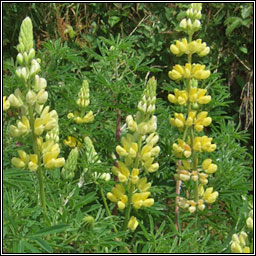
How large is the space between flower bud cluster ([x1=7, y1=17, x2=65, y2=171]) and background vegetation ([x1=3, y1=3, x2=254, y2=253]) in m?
0.15

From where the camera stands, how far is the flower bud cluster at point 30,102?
4.50 ft

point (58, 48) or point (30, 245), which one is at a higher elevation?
point (58, 48)

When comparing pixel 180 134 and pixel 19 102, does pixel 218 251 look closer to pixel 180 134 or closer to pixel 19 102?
pixel 180 134

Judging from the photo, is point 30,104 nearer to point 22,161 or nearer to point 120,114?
point 22,161

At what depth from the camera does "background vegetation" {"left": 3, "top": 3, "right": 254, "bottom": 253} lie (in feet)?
5.27

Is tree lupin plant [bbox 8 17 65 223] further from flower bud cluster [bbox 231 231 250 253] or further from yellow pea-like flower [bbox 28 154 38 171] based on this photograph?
flower bud cluster [bbox 231 231 250 253]

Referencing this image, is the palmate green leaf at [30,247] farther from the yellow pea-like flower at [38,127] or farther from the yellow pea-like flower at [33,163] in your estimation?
the yellow pea-like flower at [38,127]

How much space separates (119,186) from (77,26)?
271 cm

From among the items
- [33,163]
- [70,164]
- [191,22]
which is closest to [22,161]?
[33,163]

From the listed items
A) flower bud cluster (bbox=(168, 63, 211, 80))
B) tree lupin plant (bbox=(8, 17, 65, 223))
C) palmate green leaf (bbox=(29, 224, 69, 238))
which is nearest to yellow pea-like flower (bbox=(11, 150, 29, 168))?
tree lupin plant (bbox=(8, 17, 65, 223))

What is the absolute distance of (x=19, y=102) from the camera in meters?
1.38

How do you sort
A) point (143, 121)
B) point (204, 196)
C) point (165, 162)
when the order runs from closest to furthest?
point (143, 121)
point (204, 196)
point (165, 162)

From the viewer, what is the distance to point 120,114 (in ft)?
7.30

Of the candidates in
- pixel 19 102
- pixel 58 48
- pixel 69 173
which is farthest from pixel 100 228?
pixel 58 48
